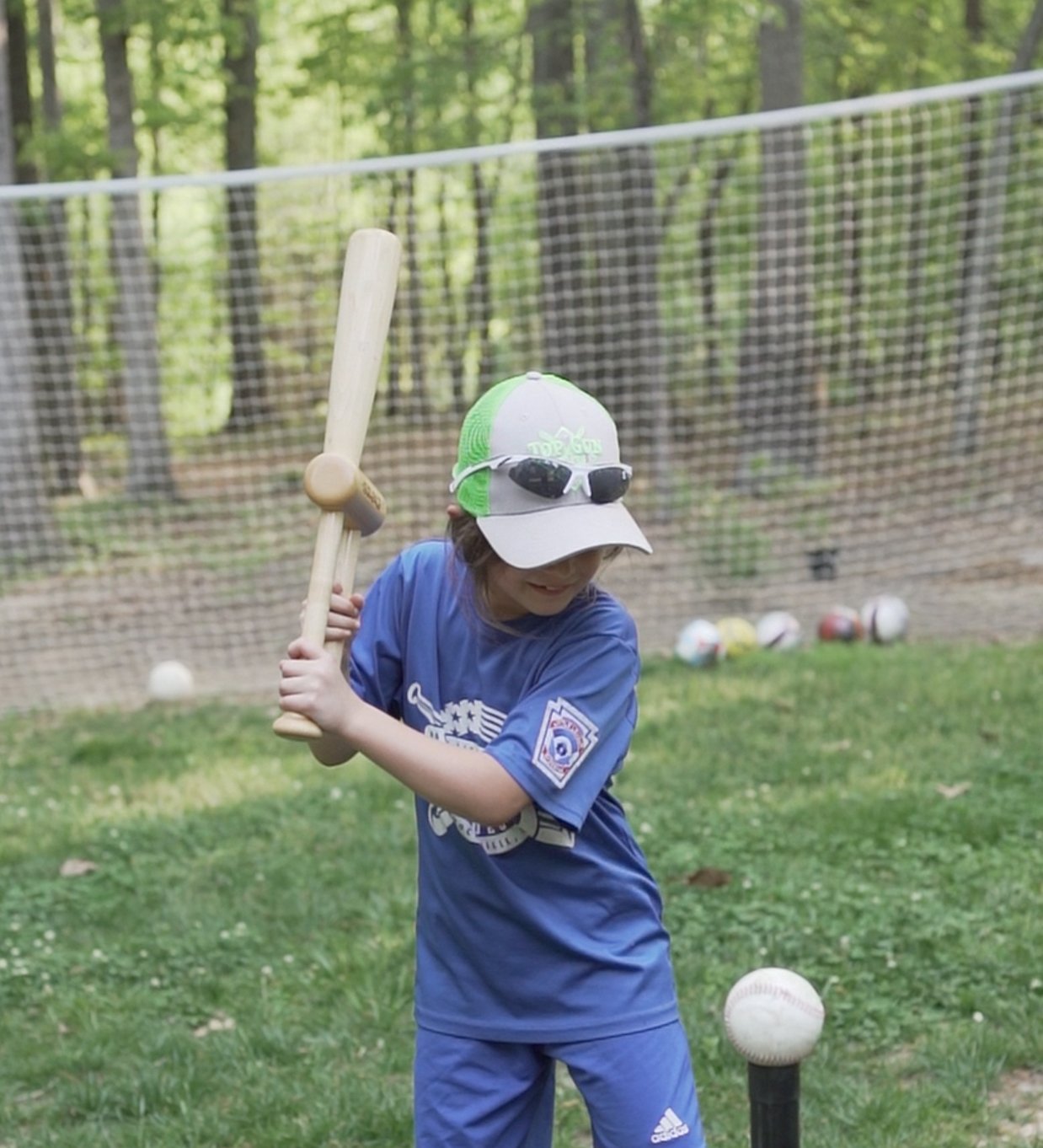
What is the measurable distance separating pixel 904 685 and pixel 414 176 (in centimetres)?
1030

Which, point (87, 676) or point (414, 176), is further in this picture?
point (414, 176)

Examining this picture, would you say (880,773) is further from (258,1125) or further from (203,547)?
(203,547)

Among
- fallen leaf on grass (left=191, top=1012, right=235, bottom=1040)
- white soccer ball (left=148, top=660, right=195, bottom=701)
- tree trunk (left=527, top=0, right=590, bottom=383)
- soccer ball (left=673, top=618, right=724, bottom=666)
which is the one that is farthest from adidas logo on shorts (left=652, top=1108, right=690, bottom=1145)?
tree trunk (left=527, top=0, right=590, bottom=383)

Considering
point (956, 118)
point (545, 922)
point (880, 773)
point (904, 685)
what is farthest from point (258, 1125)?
point (956, 118)

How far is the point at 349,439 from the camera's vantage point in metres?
2.23

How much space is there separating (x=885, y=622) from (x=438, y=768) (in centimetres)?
545

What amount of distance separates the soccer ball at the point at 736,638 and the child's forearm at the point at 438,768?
4993mm

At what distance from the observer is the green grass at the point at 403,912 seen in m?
3.26

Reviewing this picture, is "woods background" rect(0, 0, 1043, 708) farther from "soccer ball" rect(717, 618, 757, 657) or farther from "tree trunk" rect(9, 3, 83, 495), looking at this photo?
"soccer ball" rect(717, 618, 757, 657)

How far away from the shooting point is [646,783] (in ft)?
17.0

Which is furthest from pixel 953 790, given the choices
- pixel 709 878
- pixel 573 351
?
pixel 573 351

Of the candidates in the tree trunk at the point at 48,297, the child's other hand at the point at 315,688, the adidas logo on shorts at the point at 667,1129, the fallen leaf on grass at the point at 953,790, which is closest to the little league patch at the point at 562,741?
the child's other hand at the point at 315,688

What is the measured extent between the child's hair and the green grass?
54.1 inches

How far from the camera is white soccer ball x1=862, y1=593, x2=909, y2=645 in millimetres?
7184
